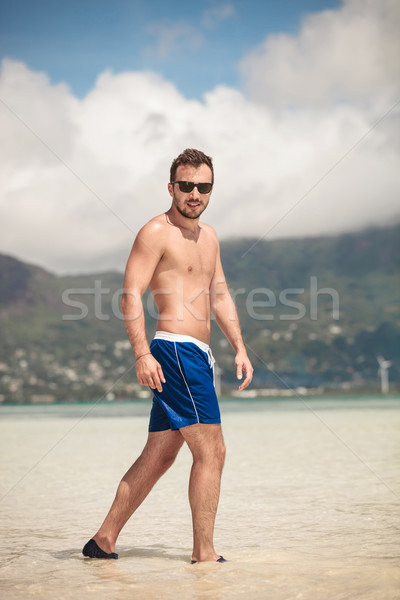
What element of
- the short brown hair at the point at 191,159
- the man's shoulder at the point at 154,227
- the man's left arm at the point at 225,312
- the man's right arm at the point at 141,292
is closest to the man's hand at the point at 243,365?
the man's left arm at the point at 225,312

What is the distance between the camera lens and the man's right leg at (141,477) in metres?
4.43

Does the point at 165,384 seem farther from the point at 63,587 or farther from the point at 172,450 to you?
the point at 63,587

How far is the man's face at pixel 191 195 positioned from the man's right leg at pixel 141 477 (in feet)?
4.23

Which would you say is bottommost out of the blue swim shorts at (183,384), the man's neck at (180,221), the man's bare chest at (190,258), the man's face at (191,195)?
the blue swim shorts at (183,384)

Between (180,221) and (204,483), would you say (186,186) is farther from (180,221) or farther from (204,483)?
(204,483)

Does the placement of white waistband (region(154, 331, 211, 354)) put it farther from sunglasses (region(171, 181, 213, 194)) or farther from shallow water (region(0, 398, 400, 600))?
shallow water (region(0, 398, 400, 600))

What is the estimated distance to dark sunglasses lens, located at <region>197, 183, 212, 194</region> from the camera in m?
4.55

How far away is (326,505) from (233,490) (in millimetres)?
1385

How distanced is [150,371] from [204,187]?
1163 mm

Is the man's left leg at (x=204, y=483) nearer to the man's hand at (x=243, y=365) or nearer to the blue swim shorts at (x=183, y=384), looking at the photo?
the blue swim shorts at (x=183, y=384)

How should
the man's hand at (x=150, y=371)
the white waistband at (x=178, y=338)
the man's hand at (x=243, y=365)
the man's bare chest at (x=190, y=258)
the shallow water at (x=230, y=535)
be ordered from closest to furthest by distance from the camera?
1. the shallow water at (x=230, y=535)
2. the man's hand at (x=150, y=371)
3. the white waistband at (x=178, y=338)
4. the man's bare chest at (x=190, y=258)
5. the man's hand at (x=243, y=365)

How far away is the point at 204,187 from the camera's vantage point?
4.56 meters

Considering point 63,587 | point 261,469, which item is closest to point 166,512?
point 63,587

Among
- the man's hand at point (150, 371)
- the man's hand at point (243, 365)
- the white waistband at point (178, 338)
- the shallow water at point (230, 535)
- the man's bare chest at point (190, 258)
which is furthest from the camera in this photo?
the man's hand at point (243, 365)
